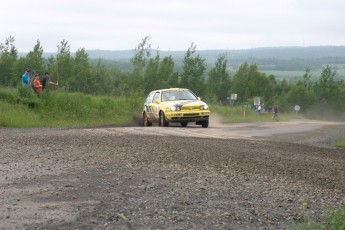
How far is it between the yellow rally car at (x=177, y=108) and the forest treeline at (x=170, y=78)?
25.7 m

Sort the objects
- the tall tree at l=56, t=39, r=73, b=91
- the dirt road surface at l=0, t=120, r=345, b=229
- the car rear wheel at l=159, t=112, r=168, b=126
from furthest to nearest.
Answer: the tall tree at l=56, t=39, r=73, b=91 → the car rear wheel at l=159, t=112, r=168, b=126 → the dirt road surface at l=0, t=120, r=345, b=229

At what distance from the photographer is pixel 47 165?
34.0 ft

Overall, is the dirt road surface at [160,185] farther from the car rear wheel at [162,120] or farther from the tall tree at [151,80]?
the tall tree at [151,80]

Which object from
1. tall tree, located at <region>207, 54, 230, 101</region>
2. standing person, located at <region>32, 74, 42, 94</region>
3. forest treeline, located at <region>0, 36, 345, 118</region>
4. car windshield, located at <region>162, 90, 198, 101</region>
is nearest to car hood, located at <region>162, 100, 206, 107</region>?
car windshield, located at <region>162, 90, 198, 101</region>

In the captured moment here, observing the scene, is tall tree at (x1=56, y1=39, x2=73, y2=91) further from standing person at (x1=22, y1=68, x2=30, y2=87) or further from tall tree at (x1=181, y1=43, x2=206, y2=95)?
standing person at (x1=22, y1=68, x2=30, y2=87)

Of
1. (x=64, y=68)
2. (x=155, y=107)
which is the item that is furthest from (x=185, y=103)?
(x=64, y=68)

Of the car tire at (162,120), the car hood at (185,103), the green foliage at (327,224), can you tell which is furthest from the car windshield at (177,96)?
the green foliage at (327,224)

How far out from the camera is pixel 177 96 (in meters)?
25.5

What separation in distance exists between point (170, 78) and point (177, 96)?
49.6 meters

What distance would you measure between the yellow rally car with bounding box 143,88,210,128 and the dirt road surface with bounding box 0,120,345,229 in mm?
9481

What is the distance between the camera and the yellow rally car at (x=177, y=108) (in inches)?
943

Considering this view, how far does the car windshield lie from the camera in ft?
83.3

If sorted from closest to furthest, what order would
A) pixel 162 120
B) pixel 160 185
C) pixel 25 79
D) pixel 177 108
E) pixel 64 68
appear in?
pixel 160 185 → pixel 177 108 → pixel 162 120 → pixel 25 79 → pixel 64 68

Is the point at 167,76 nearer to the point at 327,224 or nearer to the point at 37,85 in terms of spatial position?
the point at 37,85
